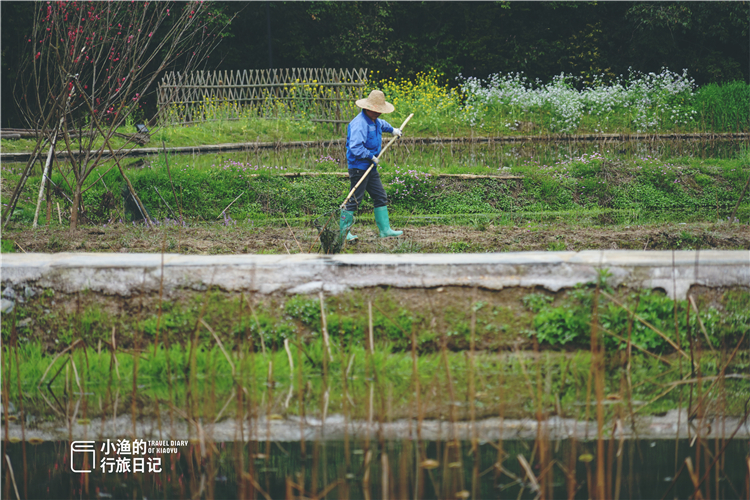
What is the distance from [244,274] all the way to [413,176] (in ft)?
17.4

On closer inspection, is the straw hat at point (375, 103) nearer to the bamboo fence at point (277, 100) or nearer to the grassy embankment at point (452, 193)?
the grassy embankment at point (452, 193)

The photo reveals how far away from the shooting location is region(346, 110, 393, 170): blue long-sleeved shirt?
6.54 m

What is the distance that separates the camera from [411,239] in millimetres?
6875

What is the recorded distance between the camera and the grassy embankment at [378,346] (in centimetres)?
368

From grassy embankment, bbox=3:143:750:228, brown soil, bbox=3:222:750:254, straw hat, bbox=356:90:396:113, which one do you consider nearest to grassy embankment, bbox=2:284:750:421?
brown soil, bbox=3:222:750:254

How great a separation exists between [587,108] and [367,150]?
35.9 ft

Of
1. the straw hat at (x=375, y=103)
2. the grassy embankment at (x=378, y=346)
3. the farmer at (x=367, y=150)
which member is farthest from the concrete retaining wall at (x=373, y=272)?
the straw hat at (x=375, y=103)

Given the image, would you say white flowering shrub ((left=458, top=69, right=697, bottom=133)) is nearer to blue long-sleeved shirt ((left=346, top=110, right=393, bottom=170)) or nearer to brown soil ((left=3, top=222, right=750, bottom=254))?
brown soil ((left=3, top=222, right=750, bottom=254))

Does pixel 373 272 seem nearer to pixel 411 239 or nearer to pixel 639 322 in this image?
pixel 639 322

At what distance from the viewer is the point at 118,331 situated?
418 cm

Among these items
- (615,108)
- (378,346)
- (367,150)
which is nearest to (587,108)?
(615,108)

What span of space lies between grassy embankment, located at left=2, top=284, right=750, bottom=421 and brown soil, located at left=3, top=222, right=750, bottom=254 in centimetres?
195

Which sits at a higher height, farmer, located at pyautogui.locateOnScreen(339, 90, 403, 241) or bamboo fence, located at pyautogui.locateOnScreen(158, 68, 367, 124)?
bamboo fence, located at pyautogui.locateOnScreen(158, 68, 367, 124)

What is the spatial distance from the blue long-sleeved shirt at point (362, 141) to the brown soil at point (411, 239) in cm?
81
